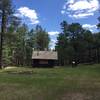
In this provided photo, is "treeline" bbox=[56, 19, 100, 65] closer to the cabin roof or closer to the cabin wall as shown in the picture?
the cabin roof

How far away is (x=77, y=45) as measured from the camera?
110m

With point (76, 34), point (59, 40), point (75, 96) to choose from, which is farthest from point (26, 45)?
point (75, 96)

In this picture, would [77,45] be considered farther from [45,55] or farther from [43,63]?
[43,63]

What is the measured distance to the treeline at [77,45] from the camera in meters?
108

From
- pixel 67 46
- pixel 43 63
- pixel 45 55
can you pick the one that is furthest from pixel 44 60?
pixel 67 46

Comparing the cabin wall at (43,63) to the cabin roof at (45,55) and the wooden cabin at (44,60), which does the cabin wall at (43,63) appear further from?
the cabin roof at (45,55)

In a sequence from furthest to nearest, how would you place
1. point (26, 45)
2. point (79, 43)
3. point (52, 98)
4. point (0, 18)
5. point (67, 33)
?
point (26, 45), point (67, 33), point (79, 43), point (0, 18), point (52, 98)

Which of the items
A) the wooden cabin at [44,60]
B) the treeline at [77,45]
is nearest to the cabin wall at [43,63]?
the wooden cabin at [44,60]

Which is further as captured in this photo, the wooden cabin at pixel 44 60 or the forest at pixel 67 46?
the forest at pixel 67 46

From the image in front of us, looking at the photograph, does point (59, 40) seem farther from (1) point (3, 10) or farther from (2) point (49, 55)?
(1) point (3, 10)

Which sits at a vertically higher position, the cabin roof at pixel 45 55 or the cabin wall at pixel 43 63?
the cabin roof at pixel 45 55

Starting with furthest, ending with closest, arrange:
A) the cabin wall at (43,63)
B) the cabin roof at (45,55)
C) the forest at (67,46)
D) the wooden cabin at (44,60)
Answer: the forest at (67,46), the cabin roof at (45,55), the wooden cabin at (44,60), the cabin wall at (43,63)

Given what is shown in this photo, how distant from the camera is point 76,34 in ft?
370

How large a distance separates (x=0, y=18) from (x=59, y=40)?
48.4 meters
